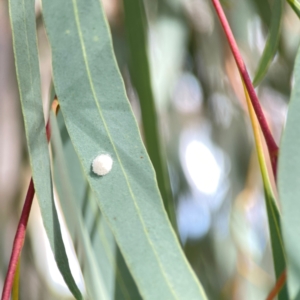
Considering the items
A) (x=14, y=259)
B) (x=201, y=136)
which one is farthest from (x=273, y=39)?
(x=201, y=136)

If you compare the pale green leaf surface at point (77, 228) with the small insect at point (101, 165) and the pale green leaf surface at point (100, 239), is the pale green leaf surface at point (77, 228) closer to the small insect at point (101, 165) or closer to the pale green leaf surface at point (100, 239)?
the pale green leaf surface at point (100, 239)

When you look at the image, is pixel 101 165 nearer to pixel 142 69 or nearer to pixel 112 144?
pixel 112 144

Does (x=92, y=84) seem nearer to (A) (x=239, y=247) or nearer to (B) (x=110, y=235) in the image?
(B) (x=110, y=235)

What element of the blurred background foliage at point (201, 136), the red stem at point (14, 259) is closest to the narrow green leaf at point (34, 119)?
the red stem at point (14, 259)

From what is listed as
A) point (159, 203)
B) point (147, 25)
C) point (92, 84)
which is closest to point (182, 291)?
point (159, 203)

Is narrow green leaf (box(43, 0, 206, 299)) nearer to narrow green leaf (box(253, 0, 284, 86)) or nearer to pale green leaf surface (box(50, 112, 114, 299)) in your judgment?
pale green leaf surface (box(50, 112, 114, 299))

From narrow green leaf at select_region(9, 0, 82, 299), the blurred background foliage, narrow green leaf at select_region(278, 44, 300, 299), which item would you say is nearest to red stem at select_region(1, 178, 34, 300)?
narrow green leaf at select_region(9, 0, 82, 299)
